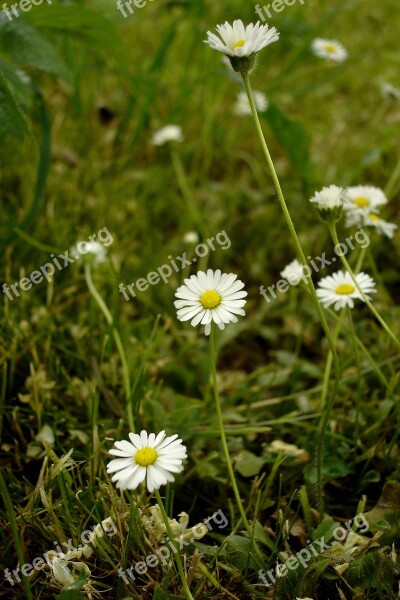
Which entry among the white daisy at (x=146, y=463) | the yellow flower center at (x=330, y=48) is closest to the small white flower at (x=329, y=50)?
the yellow flower center at (x=330, y=48)

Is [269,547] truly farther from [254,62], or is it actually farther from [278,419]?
[254,62]

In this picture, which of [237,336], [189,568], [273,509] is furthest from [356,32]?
[189,568]

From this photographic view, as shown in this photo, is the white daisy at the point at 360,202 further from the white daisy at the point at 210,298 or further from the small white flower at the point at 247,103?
the small white flower at the point at 247,103

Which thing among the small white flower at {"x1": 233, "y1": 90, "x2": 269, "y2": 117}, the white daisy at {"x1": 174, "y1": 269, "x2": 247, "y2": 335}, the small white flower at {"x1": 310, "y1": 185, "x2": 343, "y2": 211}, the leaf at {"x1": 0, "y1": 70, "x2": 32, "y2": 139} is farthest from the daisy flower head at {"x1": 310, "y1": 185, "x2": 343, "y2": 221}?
the small white flower at {"x1": 233, "y1": 90, "x2": 269, "y2": 117}

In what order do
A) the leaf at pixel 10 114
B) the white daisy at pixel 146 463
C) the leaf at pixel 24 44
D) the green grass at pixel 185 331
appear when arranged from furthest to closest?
the leaf at pixel 24 44 < the leaf at pixel 10 114 < the green grass at pixel 185 331 < the white daisy at pixel 146 463

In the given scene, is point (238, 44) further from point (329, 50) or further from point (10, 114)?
point (329, 50)

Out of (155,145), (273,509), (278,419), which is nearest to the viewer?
(273,509)
